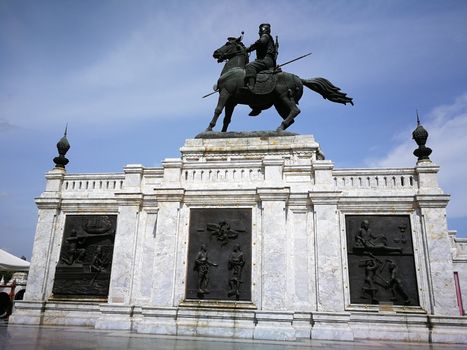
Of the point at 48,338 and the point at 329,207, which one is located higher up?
the point at 329,207

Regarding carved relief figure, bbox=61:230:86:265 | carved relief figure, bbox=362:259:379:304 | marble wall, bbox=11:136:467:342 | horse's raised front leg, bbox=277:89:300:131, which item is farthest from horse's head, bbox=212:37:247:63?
carved relief figure, bbox=362:259:379:304

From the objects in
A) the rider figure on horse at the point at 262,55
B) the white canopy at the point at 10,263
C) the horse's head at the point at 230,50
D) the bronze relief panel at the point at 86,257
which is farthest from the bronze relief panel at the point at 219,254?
the white canopy at the point at 10,263

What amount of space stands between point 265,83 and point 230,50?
3114 mm

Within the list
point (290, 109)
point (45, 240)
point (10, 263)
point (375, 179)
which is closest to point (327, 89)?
point (290, 109)

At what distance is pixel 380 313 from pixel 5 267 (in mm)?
23542

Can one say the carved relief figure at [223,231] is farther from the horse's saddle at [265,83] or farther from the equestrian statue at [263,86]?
the horse's saddle at [265,83]

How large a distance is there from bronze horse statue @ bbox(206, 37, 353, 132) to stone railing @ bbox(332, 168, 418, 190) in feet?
15.2

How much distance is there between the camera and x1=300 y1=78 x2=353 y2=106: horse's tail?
71.8 ft

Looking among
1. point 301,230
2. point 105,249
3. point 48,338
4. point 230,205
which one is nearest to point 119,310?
point 105,249

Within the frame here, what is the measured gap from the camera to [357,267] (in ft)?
53.6

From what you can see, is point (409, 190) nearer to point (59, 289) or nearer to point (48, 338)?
point (48, 338)

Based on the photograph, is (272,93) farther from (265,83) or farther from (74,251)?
(74,251)

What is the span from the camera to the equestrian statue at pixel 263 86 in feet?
70.3

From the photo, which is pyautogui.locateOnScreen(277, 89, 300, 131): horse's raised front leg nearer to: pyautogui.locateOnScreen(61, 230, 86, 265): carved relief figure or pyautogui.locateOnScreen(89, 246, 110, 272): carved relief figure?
pyautogui.locateOnScreen(89, 246, 110, 272): carved relief figure
